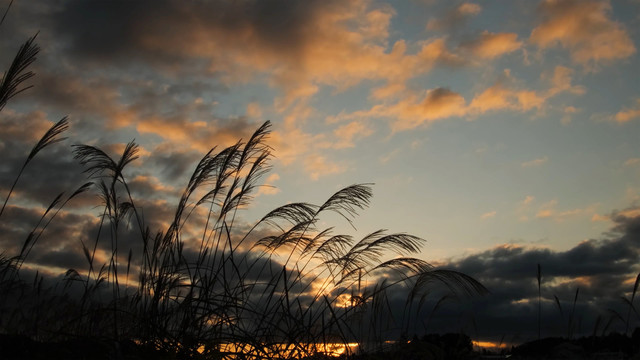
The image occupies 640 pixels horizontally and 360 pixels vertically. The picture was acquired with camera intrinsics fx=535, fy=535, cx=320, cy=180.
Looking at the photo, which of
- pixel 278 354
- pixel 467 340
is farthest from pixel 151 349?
pixel 467 340

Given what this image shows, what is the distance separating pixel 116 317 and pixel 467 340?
3215mm

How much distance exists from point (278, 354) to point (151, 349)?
0.97 metres

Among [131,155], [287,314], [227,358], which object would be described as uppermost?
[131,155]

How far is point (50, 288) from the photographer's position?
6.82 m

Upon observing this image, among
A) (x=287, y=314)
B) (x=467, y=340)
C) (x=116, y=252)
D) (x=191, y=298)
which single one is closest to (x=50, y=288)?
(x=116, y=252)

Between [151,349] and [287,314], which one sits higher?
[287,314]

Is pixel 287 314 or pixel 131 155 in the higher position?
pixel 131 155

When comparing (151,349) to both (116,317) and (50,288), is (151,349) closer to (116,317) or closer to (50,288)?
(116,317)

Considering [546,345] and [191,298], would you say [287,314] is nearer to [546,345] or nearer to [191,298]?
[191,298]

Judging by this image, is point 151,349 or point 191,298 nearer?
point 151,349

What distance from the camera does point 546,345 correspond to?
4.79 meters

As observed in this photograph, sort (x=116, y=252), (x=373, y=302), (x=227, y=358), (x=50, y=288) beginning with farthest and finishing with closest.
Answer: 1. (x=50, y=288)
2. (x=116, y=252)
3. (x=373, y=302)
4. (x=227, y=358)

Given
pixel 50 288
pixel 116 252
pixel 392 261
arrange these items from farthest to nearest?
pixel 50 288, pixel 116 252, pixel 392 261

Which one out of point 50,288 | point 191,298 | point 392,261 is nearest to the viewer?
point 191,298
